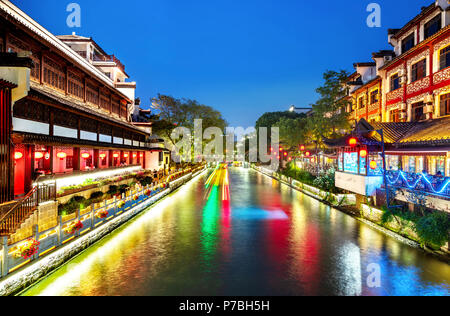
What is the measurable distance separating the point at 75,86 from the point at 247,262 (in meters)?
19.3

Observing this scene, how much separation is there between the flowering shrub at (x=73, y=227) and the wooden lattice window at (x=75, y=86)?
1387 centimetres

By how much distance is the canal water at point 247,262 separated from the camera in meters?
7.61

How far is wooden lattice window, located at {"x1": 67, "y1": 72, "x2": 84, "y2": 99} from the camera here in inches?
842

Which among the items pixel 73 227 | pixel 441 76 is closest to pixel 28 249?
pixel 73 227

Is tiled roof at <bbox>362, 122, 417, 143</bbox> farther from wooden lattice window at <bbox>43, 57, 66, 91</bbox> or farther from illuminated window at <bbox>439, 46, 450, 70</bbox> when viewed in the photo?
wooden lattice window at <bbox>43, 57, 66, 91</bbox>

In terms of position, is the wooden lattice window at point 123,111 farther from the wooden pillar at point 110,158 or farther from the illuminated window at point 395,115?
the illuminated window at point 395,115

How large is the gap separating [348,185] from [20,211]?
16315 millimetres

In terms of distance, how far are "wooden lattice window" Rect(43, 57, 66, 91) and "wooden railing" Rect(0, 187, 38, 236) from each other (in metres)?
9.79

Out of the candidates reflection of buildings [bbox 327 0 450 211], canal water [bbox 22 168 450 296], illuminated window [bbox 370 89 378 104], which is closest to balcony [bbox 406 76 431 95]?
reflection of buildings [bbox 327 0 450 211]

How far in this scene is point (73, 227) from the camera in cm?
1025

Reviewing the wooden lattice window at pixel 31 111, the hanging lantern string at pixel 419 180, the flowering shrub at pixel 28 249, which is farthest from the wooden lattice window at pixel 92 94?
the hanging lantern string at pixel 419 180

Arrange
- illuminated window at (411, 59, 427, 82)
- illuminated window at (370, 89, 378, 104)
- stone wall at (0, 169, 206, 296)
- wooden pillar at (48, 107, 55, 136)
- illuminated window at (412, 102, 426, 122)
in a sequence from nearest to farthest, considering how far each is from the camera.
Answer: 1. stone wall at (0, 169, 206, 296)
2. wooden pillar at (48, 107, 55, 136)
3. illuminated window at (412, 102, 426, 122)
4. illuminated window at (411, 59, 427, 82)
5. illuminated window at (370, 89, 378, 104)

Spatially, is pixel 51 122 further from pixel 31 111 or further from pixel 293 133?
pixel 293 133
